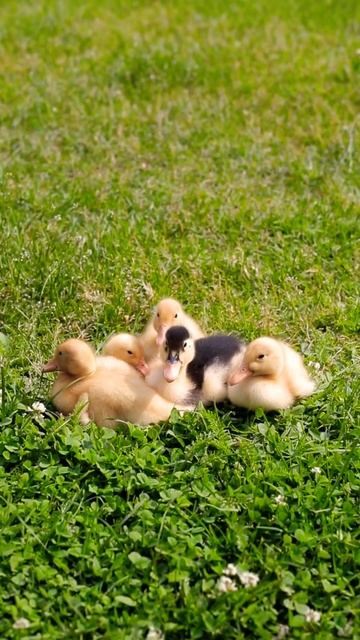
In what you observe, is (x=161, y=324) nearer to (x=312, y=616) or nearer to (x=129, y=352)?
(x=129, y=352)

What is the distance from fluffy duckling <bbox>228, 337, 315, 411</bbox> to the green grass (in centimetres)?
8

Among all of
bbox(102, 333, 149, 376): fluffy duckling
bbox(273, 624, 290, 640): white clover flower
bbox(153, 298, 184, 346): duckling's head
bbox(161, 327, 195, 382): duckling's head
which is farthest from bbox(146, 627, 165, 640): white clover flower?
bbox(153, 298, 184, 346): duckling's head

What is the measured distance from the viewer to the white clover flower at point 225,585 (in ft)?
9.62

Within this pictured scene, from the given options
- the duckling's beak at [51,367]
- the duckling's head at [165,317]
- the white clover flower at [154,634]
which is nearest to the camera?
the white clover flower at [154,634]

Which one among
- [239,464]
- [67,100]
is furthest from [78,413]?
[67,100]

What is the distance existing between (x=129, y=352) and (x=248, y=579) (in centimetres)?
107

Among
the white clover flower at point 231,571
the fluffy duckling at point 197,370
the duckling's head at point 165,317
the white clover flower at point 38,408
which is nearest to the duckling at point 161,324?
the duckling's head at point 165,317

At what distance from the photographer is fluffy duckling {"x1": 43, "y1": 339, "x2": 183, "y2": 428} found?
3529mm

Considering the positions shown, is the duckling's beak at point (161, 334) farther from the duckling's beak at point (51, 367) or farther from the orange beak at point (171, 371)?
the duckling's beak at point (51, 367)

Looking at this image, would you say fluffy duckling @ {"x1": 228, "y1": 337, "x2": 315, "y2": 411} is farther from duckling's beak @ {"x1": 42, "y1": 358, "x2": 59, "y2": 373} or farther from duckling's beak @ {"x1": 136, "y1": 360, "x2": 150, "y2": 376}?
duckling's beak @ {"x1": 42, "y1": 358, "x2": 59, "y2": 373}

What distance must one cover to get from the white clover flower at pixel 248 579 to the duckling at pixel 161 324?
1.02m

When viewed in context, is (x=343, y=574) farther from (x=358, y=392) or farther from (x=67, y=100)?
(x=67, y=100)

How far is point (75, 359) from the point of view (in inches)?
140

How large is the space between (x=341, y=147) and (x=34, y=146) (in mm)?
1831
